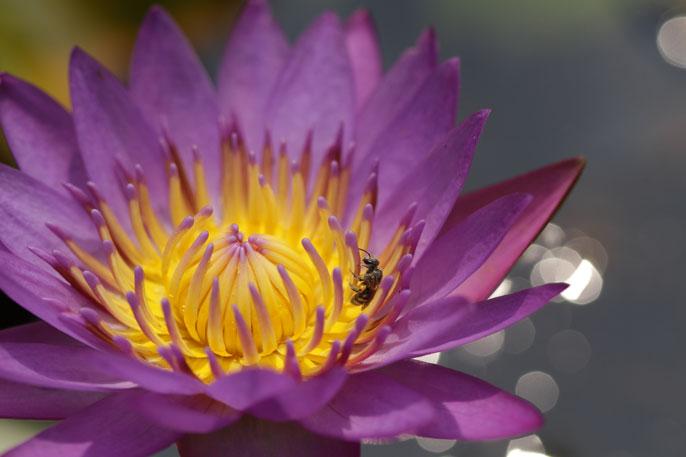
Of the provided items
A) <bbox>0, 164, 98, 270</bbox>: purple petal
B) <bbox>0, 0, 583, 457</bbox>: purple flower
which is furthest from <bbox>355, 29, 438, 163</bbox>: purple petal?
<bbox>0, 164, 98, 270</bbox>: purple petal

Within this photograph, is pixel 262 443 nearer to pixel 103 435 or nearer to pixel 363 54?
pixel 103 435

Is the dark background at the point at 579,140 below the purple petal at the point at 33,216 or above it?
above

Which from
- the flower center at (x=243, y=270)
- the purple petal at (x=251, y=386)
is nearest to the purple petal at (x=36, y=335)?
the flower center at (x=243, y=270)

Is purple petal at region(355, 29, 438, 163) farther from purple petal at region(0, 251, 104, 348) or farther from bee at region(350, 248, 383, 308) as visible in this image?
purple petal at region(0, 251, 104, 348)

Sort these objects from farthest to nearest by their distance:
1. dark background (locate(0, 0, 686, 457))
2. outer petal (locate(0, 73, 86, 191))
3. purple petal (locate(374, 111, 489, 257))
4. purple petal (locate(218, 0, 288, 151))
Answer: purple petal (locate(218, 0, 288, 151))
dark background (locate(0, 0, 686, 457))
outer petal (locate(0, 73, 86, 191))
purple petal (locate(374, 111, 489, 257))

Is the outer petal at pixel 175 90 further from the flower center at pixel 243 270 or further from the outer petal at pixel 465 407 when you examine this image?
the outer petal at pixel 465 407

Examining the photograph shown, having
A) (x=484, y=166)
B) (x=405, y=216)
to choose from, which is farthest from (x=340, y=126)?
(x=484, y=166)

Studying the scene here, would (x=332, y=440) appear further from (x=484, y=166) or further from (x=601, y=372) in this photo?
(x=484, y=166)
